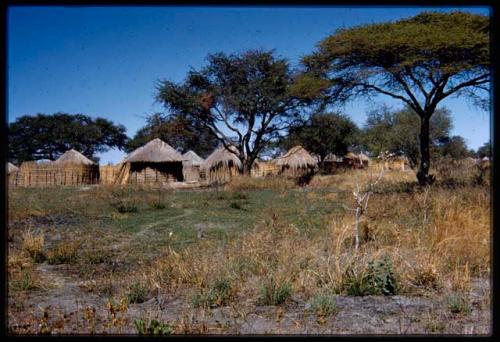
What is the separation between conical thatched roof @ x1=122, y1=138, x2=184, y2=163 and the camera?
100.0ft

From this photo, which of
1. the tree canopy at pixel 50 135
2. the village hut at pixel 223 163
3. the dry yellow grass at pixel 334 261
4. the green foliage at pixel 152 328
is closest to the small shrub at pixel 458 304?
the dry yellow grass at pixel 334 261

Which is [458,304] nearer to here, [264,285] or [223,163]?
[264,285]

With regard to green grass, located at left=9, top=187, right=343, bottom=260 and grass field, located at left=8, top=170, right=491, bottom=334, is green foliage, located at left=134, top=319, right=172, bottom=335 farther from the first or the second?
green grass, located at left=9, top=187, right=343, bottom=260

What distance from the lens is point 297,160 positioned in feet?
130

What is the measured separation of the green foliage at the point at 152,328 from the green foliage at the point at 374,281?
6.07 ft

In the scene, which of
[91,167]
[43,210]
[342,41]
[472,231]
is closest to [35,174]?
[91,167]

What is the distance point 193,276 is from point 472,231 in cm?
329

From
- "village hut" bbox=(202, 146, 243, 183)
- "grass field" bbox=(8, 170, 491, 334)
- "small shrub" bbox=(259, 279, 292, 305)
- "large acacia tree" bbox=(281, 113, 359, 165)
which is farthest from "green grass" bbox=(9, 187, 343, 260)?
"village hut" bbox=(202, 146, 243, 183)

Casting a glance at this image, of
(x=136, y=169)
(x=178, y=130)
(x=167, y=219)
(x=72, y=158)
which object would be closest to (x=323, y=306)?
(x=167, y=219)

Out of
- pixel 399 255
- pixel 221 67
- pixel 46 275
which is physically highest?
pixel 221 67

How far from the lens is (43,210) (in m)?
11.9

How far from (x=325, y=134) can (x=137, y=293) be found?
35.8 meters

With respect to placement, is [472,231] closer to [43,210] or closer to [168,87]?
[43,210]

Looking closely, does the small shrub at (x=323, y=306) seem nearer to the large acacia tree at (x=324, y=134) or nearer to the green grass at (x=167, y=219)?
the green grass at (x=167, y=219)
